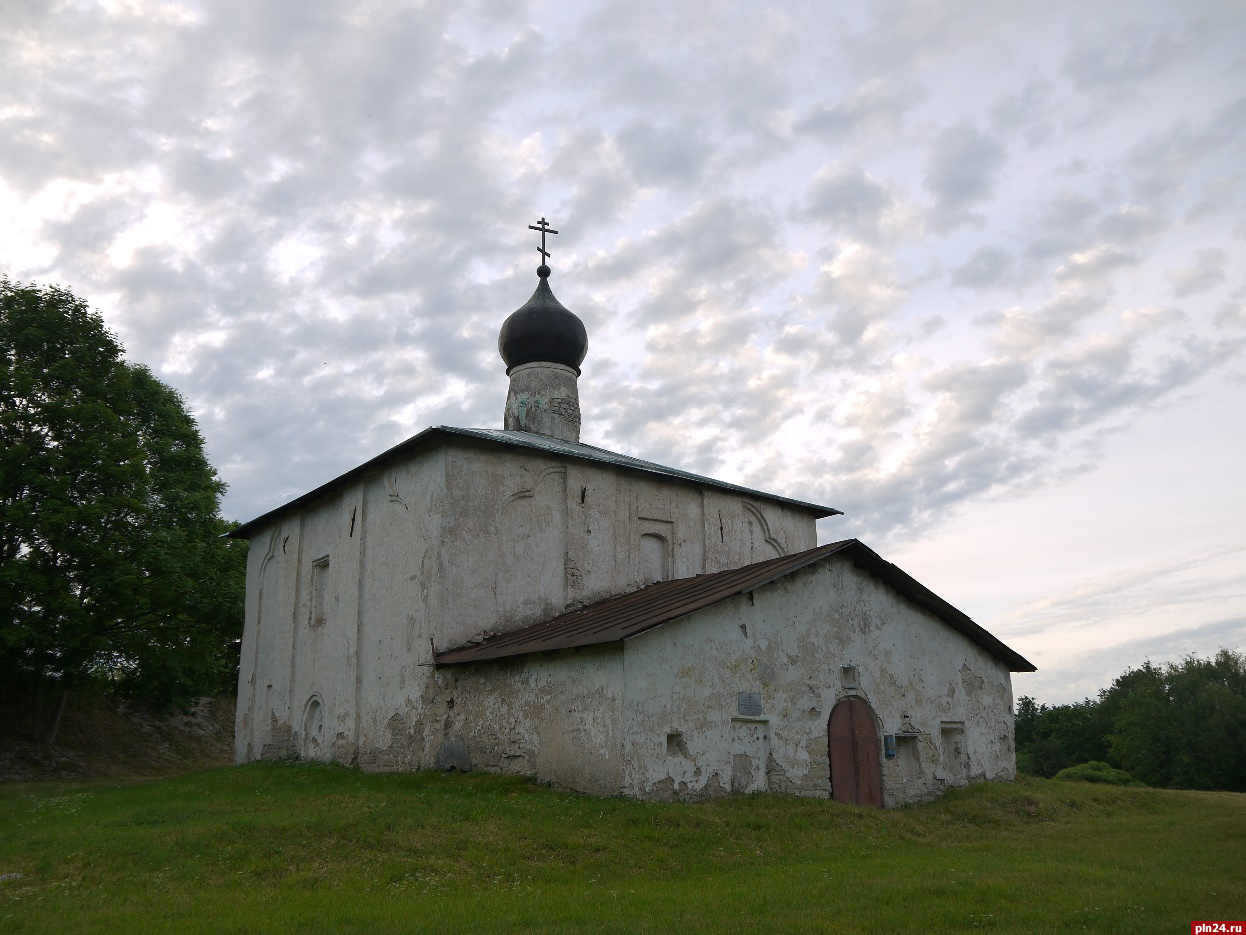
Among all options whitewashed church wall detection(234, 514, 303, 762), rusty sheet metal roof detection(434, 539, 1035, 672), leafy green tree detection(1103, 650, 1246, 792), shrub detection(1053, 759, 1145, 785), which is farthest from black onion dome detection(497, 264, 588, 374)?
leafy green tree detection(1103, 650, 1246, 792)

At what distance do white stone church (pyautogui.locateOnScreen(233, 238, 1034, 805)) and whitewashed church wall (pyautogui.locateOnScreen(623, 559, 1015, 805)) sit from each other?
31 mm

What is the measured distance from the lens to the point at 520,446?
50.8ft

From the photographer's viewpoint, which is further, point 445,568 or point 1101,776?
point 1101,776

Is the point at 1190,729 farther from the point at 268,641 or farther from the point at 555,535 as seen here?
the point at 268,641

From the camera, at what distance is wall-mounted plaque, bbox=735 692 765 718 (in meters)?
12.2

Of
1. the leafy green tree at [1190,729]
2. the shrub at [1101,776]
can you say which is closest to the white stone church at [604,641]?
the shrub at [1101,776]

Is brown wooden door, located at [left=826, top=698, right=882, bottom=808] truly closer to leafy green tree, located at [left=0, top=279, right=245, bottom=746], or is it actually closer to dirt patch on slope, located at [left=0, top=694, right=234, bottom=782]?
leafy green tree, located at [left=0, top=279, right=245, bottom=746]

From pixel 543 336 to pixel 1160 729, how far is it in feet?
94.8

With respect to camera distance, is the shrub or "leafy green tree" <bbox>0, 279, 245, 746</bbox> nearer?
"leafy green tree" <bbox>0, 279, 245, 746</bbox>

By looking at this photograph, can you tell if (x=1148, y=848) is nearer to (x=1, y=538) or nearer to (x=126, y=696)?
(x=1, y=538)

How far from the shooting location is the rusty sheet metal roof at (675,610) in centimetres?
1196

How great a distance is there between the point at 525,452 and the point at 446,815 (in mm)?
6961

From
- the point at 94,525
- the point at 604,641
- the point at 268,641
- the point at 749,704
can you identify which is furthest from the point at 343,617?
the point at 749,704

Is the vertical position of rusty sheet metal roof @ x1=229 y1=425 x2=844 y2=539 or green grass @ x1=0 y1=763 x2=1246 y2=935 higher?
rusty sheet metal roof @ x1=229 y1=425 x2=844 y2=539
